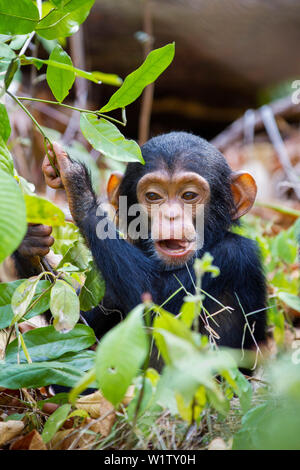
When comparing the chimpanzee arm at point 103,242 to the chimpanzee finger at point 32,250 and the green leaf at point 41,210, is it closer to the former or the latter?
the chimpanzee finger at point 32,250

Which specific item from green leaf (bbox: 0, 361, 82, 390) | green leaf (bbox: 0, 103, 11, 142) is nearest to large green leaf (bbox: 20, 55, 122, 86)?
green leaf (bbox: 0, 103, 11, 142)

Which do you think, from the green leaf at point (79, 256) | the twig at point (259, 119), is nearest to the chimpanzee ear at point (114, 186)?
the green leaf at point (79, 256)

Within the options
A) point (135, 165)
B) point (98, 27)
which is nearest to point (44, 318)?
point (135, 165)

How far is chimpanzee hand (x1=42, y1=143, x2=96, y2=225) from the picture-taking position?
277 cm

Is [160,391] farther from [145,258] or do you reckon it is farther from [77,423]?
[145,258]

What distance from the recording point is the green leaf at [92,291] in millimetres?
2691

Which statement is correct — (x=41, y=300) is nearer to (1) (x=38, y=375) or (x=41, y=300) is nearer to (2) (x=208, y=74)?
(1) (x=38, y=375)

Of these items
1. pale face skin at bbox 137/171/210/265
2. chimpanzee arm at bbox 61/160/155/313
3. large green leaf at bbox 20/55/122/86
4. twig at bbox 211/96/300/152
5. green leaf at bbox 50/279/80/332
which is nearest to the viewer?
large green leaf at bbox 20/55/122/86

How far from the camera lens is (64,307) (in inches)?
87.0

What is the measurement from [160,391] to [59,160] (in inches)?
54.6

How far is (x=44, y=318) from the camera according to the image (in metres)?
3.39

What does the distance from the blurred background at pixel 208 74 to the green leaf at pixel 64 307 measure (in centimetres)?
486

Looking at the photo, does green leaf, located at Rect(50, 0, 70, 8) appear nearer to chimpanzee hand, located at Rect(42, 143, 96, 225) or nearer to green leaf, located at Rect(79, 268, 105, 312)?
chimpanzee hand, located at Rect(42, 143, 96, 225)

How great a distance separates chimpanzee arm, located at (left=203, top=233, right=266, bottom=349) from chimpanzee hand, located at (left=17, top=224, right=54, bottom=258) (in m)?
0.97
